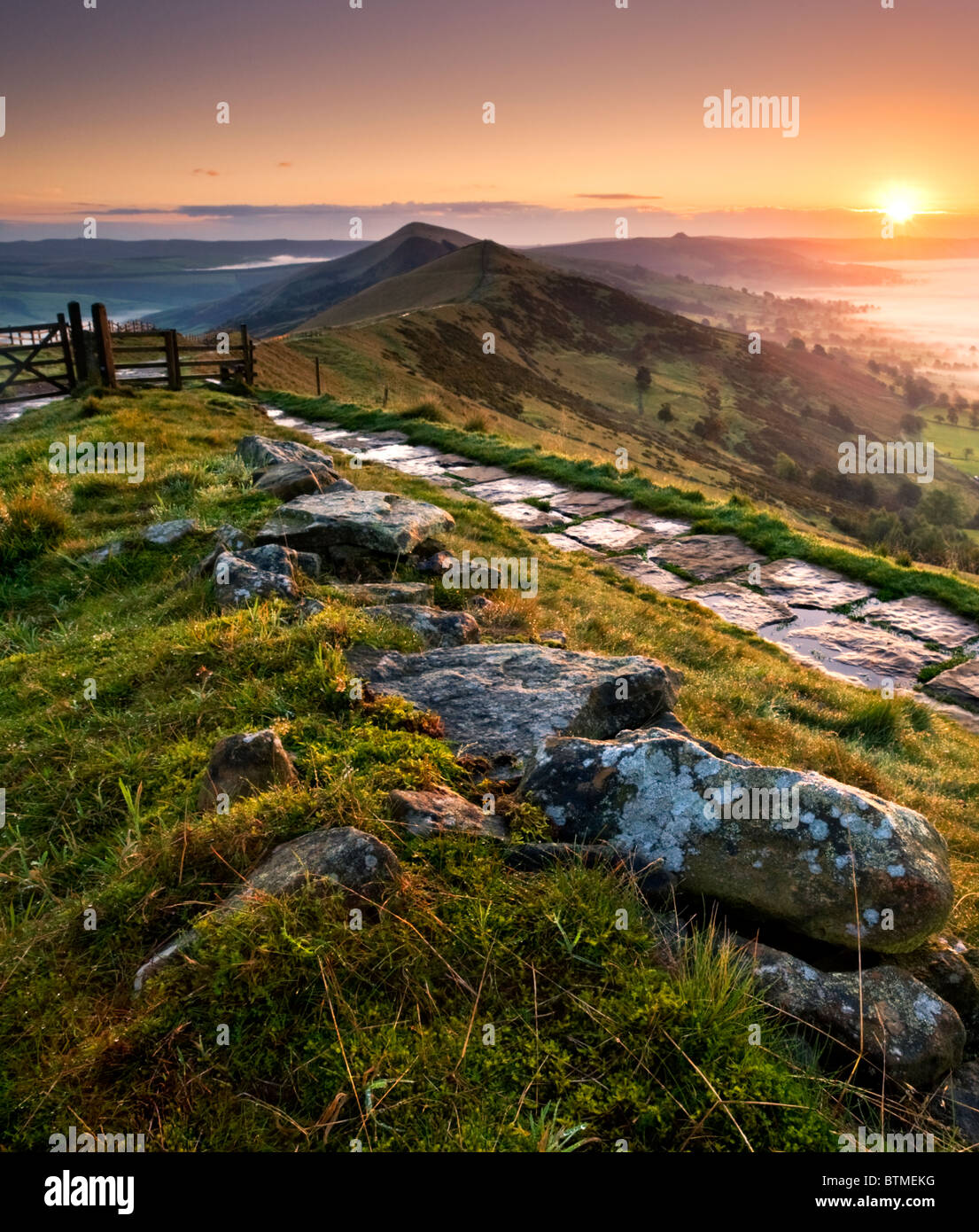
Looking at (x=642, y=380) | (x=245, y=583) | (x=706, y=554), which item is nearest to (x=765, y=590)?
(x=706, y=554)

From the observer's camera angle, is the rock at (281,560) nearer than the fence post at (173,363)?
Yes

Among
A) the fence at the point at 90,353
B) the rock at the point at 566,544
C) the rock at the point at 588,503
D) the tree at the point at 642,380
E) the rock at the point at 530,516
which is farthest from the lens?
the tree at the point at 642,380

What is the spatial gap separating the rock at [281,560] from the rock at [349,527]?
39 centimetres

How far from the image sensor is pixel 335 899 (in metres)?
2.56

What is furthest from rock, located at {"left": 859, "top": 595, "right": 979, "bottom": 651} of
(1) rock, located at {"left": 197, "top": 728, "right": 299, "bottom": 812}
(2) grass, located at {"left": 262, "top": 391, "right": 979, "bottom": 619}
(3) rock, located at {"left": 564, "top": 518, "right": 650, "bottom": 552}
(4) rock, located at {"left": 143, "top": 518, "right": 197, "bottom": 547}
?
(1) rock, located at {"left": 197, "top": 728, "right": 299, "bottom": 812}

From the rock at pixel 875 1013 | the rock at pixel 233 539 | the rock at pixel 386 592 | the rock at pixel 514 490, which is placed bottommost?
the rock at pixel 875 1013

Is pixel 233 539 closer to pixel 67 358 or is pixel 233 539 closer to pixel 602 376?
pixel 67 358

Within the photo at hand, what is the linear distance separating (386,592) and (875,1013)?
4.43 m

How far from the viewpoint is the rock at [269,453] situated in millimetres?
9766

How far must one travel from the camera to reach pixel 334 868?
2.68 m

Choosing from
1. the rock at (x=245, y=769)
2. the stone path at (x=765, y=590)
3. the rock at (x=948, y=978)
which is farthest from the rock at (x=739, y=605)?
the rock at (x=245, y=769)

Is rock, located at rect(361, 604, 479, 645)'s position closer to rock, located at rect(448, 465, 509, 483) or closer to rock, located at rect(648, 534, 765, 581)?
rock, located at rect(648, 534, 765, 581)

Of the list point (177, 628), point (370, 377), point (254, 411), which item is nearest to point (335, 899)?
point (177, 628)

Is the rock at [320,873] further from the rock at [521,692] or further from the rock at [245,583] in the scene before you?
the rock at [245,583]
